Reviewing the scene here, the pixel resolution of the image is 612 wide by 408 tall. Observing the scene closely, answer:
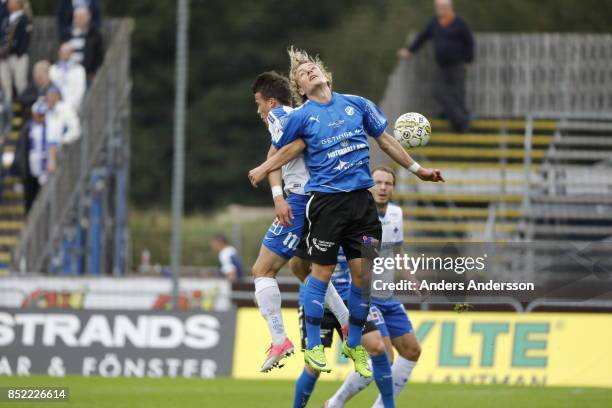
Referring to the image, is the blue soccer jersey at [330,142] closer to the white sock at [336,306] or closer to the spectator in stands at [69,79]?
the white sock at [336,306]

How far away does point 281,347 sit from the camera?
418 inches

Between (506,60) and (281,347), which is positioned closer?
(281,347)

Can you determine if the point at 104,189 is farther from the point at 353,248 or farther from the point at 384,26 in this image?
the point at 384,26

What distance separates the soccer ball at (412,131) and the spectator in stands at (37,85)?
1031 cm

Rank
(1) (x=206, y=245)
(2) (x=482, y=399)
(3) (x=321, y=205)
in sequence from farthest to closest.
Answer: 1. (1) (x=206, y=245)
2. (2) (x=482, y=399)
3. (3) (x=321, y=205)

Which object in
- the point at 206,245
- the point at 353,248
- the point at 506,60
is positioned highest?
the point at 506,60

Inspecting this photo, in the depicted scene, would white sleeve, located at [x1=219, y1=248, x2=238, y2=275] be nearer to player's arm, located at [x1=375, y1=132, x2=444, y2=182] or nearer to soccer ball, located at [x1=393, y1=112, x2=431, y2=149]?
soccer ball, located at [x1=393, y1=112, x2=431, y2=149]

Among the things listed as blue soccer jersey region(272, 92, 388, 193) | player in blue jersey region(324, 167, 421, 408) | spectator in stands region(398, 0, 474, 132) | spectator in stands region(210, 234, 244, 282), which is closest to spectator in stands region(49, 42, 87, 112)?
spectator in stands region(210, 234, 244, 282)

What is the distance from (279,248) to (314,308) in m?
0.60

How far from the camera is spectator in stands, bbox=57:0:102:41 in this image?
20391 millimetres

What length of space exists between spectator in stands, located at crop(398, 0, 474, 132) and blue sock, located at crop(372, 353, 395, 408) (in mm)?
10506

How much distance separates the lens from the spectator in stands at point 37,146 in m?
20.1

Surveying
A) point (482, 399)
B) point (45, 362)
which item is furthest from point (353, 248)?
point (45, 362)

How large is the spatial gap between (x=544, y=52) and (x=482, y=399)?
33.7 ft
